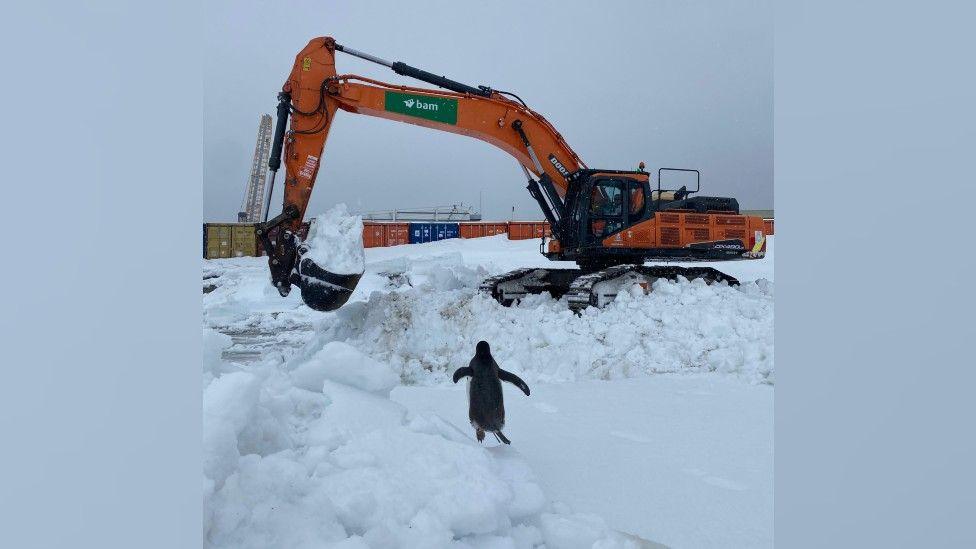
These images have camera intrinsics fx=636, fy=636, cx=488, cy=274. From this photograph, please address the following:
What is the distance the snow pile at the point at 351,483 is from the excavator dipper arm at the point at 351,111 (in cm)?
404

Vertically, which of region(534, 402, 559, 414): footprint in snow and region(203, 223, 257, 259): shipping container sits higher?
region(203, 223, 257, 259): shipping container

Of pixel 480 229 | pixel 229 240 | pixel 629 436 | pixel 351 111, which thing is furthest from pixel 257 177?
pixel 629 436

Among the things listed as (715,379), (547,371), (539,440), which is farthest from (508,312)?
(539,440)

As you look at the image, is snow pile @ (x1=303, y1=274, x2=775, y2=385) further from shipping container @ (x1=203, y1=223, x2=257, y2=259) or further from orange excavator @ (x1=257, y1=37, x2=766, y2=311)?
shipping container @ (x1=203, y1=223, x2=257, y2=259)

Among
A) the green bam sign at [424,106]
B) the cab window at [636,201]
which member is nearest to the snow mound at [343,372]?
the green bam sign at [424,106]

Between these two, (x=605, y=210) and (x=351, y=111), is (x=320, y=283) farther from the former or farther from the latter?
(x=605, y=210)

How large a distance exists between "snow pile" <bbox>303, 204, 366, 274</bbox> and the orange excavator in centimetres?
31

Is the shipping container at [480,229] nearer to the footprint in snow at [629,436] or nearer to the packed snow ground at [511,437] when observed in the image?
the packed snow ground at [511,437]

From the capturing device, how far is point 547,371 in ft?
19.1

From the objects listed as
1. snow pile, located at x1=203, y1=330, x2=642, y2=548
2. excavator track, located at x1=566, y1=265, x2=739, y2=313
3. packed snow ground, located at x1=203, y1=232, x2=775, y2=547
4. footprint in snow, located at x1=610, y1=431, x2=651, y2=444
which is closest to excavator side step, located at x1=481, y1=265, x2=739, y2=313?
excavator track, located at x1=566, y1=265, x2=739, y2=313

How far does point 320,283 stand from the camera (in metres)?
6.71

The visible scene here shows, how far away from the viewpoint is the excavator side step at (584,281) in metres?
8.22

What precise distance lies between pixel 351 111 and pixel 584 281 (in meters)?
3.71

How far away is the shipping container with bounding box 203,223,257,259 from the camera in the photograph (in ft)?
74.2
